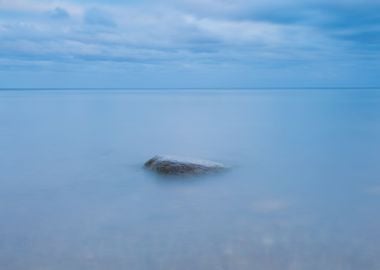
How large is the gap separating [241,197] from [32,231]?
408cm

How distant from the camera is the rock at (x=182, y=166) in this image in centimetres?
1058

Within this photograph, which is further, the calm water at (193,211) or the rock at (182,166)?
the rock at (182,166)

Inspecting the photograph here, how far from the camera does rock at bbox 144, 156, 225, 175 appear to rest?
34.7ft

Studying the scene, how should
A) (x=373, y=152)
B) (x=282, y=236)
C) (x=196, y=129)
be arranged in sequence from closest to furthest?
(x=282, y=236), (x=373, y=152), (x=196, y=129)

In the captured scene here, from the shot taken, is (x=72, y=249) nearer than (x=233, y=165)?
Yes

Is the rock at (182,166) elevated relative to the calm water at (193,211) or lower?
elevated

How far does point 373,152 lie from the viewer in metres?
15.1

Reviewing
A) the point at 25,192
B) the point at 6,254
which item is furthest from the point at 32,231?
the point at 25,192

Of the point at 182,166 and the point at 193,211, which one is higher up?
the point at 182,166

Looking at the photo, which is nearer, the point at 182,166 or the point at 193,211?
the point at 193,211

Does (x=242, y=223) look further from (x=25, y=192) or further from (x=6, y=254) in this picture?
(x=25, y=192)

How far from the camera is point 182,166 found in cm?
1063

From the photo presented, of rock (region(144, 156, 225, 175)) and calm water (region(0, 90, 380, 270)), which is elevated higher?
rock (region(144, 156, 225, 175))

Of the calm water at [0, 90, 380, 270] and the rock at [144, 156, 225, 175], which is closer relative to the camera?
the calm water at [0, 90, 380, 270]
